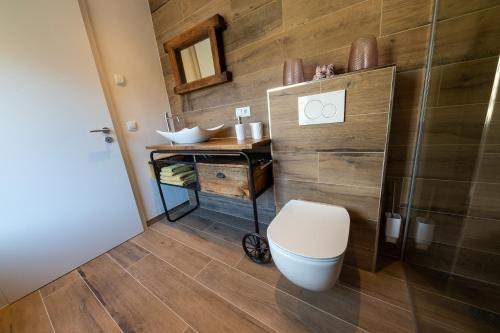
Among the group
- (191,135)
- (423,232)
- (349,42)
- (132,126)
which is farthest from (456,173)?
(132,126)

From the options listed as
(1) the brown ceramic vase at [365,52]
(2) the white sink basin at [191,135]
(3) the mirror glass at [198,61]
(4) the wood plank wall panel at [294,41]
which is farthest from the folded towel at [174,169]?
(1) the brown ceramic vase at [365,52]

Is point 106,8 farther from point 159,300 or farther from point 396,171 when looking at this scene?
point 396,171

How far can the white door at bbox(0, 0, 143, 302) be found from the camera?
1120mm

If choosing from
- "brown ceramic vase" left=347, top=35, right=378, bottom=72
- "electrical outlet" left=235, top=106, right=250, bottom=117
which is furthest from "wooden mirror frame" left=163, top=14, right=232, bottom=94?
"brown ceramic vase" left=347, top=35, right=378, bottom=72

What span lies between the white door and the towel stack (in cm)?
38

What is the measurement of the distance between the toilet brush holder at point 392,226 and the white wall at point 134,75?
191 cm

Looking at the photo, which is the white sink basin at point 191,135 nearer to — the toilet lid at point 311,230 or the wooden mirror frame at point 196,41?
the wooden mirror frame at point 196,41

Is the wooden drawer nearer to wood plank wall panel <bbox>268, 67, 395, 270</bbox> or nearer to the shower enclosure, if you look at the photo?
wood plank wall panel <bbox>268, 67, 395, 270</bbox>

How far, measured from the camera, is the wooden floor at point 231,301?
2.81ft

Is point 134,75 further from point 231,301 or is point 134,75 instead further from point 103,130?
point 231,301

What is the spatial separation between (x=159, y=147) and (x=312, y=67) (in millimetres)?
1258

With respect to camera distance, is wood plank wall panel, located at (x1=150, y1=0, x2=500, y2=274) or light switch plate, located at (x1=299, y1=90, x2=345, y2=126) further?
light switch plate, located at (x1=299, y1=90, x2=345, y2=126)

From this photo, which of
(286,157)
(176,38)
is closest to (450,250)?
(286,157)

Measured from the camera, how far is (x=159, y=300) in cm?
107
